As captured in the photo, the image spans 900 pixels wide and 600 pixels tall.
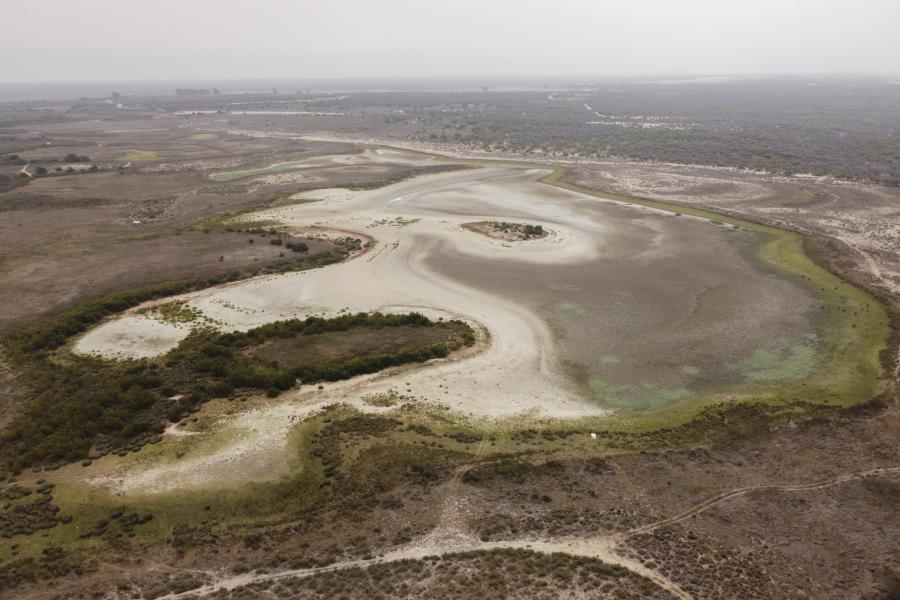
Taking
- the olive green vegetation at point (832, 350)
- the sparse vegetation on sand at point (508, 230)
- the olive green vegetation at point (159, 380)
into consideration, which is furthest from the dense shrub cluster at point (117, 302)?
the olive green vegetation at point (832, 350)

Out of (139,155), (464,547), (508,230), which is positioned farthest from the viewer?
(139,155)

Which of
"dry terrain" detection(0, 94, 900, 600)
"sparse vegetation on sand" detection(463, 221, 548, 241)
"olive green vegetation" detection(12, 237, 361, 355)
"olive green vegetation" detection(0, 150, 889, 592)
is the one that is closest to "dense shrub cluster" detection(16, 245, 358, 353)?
"olive green vegetation" detection(12, 237, 361, 355)

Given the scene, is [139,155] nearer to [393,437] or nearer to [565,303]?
[565,303]

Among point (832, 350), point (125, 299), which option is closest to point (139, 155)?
point (125, 299)

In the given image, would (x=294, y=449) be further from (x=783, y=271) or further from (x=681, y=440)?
(x=783, y=271)

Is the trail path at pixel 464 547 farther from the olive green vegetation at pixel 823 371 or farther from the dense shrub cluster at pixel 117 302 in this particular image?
the dense shrub cluster at pixel 117 302

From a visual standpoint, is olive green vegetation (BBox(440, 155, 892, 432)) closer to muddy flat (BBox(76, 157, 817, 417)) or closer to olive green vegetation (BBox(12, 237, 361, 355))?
muddy flat (BBox(76, 157, 817, 417))

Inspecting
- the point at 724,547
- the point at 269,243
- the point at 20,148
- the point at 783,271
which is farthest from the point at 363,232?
the point at 20,148

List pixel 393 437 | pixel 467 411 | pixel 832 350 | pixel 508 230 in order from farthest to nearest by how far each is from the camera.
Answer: pixel 508 230 → pixel 832 350 → pixel 467 411 → pixel 393 437
